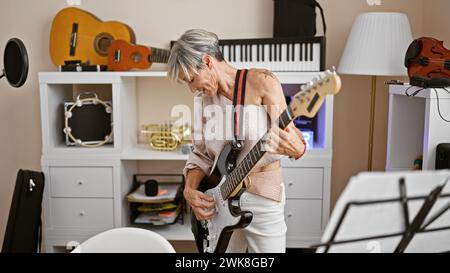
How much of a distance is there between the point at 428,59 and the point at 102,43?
1428 millimetres

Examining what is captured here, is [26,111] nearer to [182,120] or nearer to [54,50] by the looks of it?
[54,50]

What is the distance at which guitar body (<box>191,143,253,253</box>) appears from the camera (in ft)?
4.18

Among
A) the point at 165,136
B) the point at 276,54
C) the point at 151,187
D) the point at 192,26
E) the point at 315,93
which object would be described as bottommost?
the point at 151,187

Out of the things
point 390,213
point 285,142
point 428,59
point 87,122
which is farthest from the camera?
point 87,122

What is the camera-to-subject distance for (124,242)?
1138 mm

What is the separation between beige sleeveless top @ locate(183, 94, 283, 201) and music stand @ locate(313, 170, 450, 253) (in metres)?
0.55

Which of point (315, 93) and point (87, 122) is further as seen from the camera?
point (87, 122)

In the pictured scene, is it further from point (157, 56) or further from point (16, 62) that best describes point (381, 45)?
→ point (16, 62)

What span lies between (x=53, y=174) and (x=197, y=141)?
37.7 inches

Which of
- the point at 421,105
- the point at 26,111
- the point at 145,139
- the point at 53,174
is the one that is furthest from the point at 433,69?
the point at 26,111

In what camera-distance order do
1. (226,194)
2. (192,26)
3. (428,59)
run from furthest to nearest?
(192,26) < (428,59) < (226,194)

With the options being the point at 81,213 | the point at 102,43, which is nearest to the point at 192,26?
the point at 102,43

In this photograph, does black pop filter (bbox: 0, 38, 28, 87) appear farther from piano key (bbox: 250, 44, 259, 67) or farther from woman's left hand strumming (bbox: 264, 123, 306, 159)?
piano key (bbox: 250, 44, 259, 67)

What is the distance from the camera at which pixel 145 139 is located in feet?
7.64
